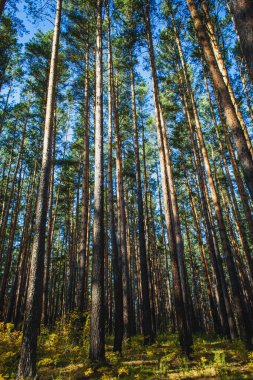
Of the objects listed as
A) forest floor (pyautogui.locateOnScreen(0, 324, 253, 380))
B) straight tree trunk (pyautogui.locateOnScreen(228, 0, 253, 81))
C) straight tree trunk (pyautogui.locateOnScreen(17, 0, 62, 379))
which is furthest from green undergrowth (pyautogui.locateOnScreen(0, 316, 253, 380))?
straight tree trunk (pyautogui.locateOnScreen(228, 0, 253, 81))

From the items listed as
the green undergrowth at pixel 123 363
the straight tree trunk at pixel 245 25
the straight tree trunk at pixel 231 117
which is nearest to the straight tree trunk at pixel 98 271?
the green undergrowth at pixel 123 363

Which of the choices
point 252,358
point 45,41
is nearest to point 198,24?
point 252,358

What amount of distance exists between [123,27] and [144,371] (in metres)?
13.4

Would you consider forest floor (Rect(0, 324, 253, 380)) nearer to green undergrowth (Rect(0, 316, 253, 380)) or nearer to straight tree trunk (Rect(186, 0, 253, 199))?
green undergrowth (Rect(0, 316, 253, 380))

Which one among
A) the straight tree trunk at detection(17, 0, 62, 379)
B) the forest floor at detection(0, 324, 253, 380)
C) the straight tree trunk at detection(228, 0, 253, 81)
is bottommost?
the forest floor at detection(0, 324, 253, 380)

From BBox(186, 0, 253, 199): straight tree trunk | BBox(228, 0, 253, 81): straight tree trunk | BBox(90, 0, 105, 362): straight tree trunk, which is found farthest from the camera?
BBox(90, 0, 105, 362): straight tree trunk

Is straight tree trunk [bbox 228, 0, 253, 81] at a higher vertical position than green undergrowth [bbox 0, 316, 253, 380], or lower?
higher

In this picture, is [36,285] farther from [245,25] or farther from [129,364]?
[245,25]

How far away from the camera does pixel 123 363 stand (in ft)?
19.8

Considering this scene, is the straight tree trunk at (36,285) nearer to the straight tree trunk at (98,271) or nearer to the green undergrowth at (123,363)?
the green undergrowth at (123,363)

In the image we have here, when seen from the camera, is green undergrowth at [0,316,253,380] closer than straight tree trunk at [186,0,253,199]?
No

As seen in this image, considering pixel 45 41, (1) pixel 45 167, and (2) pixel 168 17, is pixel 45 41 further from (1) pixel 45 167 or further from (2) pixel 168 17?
(1) pixel 45 167

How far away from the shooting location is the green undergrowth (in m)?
4.87

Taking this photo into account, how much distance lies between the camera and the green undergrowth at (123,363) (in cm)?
487
